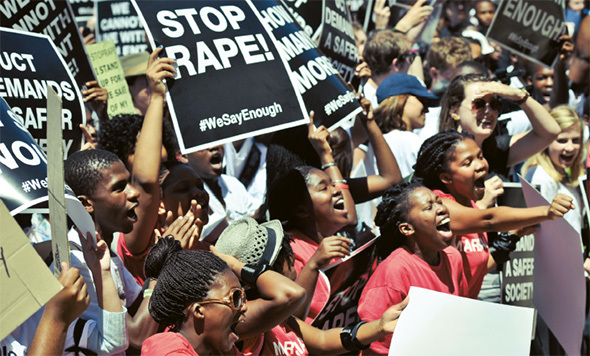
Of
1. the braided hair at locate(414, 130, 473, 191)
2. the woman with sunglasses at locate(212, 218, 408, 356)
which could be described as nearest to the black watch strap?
the woman with sunglasses at locate(212, 218, 408, 356)

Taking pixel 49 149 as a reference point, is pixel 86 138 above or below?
below

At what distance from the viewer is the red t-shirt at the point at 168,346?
2975mm

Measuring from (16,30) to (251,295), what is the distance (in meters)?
2.05

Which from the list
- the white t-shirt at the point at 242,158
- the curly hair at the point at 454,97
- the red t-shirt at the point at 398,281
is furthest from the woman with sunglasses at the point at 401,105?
the red t-shirt at the point at 398,281

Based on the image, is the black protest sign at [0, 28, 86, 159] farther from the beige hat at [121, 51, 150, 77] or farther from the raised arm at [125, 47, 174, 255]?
the beige hat at [121, 51, 150, 77]

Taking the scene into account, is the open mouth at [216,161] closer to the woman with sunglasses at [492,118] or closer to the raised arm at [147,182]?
the raised arm at [147,182]

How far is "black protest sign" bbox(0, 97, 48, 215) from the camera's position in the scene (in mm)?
3484

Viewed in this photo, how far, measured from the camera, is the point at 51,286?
8.34 feet

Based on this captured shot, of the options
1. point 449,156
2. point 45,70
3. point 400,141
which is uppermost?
point 45,70

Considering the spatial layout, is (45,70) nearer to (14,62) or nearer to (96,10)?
(14,62)

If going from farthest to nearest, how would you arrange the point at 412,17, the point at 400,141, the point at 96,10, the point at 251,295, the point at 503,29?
the point at 412,17 < the point at 96,10 < the point at 503,29 < the point at 400,141 < the point at 251,295

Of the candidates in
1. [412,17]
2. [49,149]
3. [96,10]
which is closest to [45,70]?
[49,149]

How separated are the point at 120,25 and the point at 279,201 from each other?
3406 mm

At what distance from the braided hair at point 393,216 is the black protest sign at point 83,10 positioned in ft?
16.2
